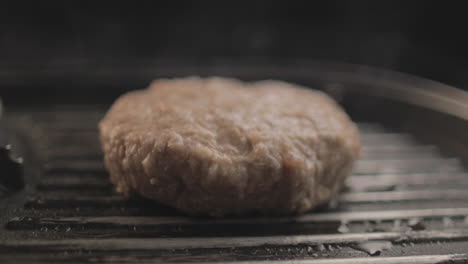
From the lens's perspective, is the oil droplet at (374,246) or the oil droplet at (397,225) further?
the oil droplet at (397,225)

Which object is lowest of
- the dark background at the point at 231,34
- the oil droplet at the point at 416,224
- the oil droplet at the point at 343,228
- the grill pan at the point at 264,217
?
the oil droplet at the point at 416,224

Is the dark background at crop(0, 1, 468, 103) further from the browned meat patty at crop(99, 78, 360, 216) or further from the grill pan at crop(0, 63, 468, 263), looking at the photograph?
the browned meat patty at crop(99, 78, 360, 216)

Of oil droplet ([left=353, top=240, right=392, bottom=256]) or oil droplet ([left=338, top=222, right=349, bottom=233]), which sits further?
oil droplet ([left=338, top=222, right=349, bottom=233])

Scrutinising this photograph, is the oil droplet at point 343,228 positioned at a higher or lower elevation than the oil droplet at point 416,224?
higher

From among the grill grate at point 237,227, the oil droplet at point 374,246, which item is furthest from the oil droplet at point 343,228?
the oil droplet at point 374,246

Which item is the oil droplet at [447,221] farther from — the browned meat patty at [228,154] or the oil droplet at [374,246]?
the browned meat patty at [228,154]

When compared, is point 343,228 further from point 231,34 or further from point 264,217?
point 231,34

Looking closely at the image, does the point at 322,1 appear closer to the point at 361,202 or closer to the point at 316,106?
the point at 316,106

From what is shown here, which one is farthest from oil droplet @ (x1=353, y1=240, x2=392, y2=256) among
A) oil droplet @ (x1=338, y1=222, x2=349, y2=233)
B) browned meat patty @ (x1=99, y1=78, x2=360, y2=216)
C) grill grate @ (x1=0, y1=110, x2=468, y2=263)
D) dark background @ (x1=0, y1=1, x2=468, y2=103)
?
dark background @ (x1=0, y1=1, x2=468, y2=103)
